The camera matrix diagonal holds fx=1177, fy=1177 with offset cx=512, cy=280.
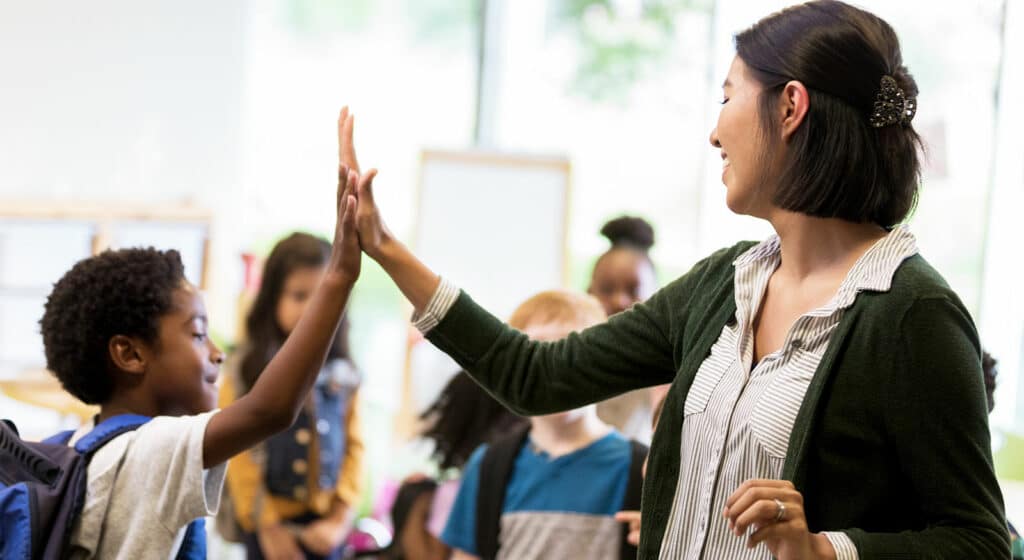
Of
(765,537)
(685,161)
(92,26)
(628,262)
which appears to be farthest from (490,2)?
(765,537)

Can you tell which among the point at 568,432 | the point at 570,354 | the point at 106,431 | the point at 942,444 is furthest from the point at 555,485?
the point at 942,444

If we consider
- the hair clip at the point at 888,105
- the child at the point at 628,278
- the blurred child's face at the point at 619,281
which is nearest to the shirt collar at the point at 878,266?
the hair clip at the point at 888,105

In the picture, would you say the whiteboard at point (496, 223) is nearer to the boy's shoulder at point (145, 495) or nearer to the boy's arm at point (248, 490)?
the boy's arm at point (248, 490)

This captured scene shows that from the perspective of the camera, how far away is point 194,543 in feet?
5.60

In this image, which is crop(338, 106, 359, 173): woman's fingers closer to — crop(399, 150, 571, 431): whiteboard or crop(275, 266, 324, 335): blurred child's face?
crop(275, 266, 324, 335): blurred child's face

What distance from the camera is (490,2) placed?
5.64 meters

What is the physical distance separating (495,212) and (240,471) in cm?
170

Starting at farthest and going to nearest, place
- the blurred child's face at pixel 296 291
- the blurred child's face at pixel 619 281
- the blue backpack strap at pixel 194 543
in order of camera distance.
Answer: the blurred child's face at pixel 296 291, the blurred child's face at pixel 619 281, the blue backpack strap at pixel 194 543

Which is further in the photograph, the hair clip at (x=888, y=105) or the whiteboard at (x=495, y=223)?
the whiteboard at (x=495, y=223)

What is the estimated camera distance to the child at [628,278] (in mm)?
2654

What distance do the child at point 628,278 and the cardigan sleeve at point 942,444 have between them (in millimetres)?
1344

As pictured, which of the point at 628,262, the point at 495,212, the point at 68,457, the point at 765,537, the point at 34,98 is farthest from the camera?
the point at 34,98

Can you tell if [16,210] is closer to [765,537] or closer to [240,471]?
[240,471]

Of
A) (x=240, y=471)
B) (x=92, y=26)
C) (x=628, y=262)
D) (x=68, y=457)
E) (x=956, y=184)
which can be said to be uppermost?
(x=92, y=26)
